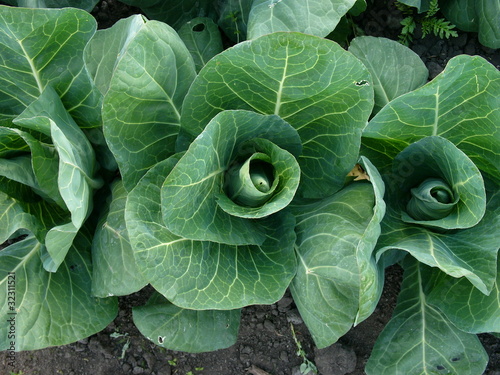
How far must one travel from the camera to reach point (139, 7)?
3330 mm

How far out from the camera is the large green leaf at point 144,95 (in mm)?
2328

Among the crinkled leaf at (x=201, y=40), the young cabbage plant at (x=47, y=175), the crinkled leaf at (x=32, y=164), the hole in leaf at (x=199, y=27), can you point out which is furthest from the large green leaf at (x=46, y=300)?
the hole in leaf at (x=199, y=27)

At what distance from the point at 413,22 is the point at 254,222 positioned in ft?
5.50

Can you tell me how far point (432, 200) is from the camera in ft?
8.42

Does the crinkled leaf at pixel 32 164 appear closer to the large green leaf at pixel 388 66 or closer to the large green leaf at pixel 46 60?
the large green leaf at pixel 46 60

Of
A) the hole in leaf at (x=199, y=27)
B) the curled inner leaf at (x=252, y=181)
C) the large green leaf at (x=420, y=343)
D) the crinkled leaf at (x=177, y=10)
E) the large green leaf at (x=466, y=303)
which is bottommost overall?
the large green leaf at (x=420, y=343)

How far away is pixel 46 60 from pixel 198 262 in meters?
1.17

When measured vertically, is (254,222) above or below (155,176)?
below

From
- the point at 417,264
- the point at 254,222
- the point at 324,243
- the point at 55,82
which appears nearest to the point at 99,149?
the point at 55,82

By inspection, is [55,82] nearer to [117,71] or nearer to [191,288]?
[117,71]

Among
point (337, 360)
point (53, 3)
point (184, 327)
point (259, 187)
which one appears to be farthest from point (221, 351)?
point (53, 3)

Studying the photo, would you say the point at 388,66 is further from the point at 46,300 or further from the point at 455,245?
the point at 46,300

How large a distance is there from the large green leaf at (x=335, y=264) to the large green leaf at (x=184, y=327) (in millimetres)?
491

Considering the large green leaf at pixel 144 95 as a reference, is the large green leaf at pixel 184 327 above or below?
below
